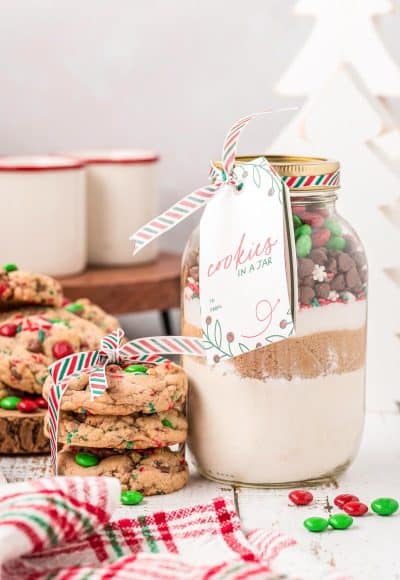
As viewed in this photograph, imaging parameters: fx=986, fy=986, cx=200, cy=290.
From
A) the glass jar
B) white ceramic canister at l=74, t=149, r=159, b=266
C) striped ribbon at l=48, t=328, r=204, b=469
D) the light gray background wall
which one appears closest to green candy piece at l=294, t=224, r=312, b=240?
the glass jar

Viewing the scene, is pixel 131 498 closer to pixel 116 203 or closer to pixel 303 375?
pixel 303 375

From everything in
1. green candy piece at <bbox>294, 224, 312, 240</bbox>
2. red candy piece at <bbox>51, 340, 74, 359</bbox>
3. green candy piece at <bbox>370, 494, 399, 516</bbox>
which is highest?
green candy piece at <bbox>294, 224, 312, 240</bbox>

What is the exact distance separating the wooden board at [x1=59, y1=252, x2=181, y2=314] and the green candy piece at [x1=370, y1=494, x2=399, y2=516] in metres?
0.84

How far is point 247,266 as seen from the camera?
0.92m

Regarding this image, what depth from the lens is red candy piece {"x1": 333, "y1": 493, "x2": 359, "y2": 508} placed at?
936 mm

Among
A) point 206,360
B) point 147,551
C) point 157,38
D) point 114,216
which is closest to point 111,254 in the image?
point 114,216

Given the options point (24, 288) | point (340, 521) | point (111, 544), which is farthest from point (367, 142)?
point (111, 544)

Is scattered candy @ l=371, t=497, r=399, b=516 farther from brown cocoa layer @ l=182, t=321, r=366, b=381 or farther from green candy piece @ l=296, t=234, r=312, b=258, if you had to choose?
green candy piece @ l=296, t=234, r=312, b=258

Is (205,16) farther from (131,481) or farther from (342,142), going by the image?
(131,481)

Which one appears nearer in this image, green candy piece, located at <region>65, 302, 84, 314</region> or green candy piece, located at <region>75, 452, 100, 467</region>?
green candy piece, located at <region>75, 452, 100, 467</region>

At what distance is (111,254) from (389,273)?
65cm

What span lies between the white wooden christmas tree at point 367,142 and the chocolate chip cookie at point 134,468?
451mm

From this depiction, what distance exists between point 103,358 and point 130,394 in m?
0.07

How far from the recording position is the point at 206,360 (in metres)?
0.98
